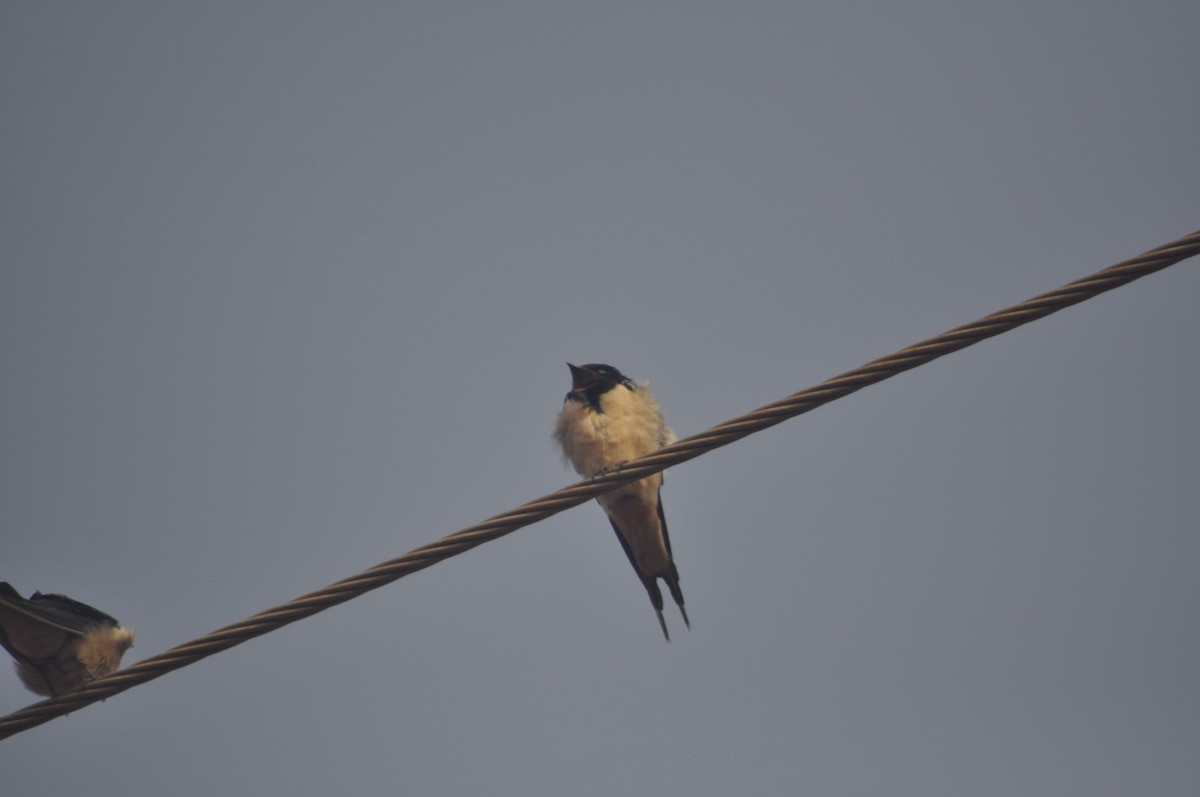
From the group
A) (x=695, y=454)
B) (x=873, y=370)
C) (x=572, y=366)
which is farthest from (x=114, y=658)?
(x=873, y=370)

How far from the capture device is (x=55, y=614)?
6980 mm

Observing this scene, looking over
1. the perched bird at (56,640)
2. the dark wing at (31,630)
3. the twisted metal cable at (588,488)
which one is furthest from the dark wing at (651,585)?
the dark wing at (31,630)

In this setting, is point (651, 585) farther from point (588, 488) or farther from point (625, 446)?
point (588, 488)

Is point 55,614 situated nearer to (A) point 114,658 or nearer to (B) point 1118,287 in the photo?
(A) point 114,658

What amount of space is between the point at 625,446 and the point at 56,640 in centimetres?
385

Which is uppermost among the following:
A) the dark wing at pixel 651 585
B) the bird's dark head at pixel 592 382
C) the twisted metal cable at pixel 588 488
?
the bird's dark head at pixel 592 382

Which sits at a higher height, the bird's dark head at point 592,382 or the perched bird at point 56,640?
the bird's dark head at point 592,382

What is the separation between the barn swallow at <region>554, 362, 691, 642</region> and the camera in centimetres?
661

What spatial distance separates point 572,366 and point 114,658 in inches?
143

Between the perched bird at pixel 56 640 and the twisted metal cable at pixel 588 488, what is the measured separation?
3.08 meters

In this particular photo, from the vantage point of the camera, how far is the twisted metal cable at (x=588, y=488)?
3.39m

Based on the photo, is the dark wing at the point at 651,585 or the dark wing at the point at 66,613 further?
the dark wing at the point at 651,585

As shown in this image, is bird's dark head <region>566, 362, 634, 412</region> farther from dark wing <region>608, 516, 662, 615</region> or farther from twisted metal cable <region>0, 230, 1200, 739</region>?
twisted metal cable <region>0, 230, 1200, 739</region>

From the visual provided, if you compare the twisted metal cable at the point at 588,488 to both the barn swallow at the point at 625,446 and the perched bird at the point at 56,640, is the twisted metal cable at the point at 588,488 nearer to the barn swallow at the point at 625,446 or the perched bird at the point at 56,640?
the barn swallow at the point at 625,446
